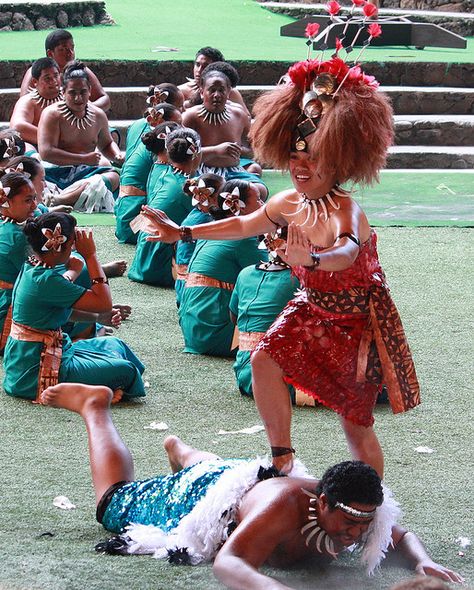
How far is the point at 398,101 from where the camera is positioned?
10.9m

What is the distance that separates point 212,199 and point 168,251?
3.13 feet

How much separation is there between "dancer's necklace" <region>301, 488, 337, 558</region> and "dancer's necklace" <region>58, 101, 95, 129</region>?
559 centimetres

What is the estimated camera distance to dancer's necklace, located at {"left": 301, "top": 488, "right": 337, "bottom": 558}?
2961mm

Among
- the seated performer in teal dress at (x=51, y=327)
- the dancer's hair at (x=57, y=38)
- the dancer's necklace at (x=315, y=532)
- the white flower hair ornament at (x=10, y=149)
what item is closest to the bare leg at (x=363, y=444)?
the dancer's necklace at (x=315, y=532)

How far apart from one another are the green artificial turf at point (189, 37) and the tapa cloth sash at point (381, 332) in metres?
8.03

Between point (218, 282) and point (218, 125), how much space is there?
2.90m

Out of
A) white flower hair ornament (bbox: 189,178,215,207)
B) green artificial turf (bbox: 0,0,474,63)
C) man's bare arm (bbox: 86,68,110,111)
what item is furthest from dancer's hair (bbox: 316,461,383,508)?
green artificial turf (bbox: 0,0,474,63)

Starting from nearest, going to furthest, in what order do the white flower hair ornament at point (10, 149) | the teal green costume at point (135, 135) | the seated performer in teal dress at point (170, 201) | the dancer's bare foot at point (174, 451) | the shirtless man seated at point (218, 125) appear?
the dancer's bare foot at point (174, 451)
the seated performer in teal dress at point (170, 201)
the white flower hair ornament at point (10, 149)
the teal green costume at point (135, 135)
the shirtless man seated at point (218, 125)

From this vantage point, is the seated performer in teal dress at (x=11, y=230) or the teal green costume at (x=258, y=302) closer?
the teal green costume at (x=258, y=302)

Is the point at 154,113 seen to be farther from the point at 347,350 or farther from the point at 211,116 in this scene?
the point at 347,350

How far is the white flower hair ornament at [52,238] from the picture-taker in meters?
4.44

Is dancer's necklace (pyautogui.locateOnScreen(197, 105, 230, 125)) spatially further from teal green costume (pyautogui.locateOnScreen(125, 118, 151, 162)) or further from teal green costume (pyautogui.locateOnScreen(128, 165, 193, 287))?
teal green costume (pyautogui.locateOnScreen(128, 165, 193, 287))

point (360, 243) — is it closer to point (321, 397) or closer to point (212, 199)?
point (321, 397)

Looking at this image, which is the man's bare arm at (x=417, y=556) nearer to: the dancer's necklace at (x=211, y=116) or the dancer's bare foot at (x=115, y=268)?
the dancer's bare foot at (x=115, y=268)
